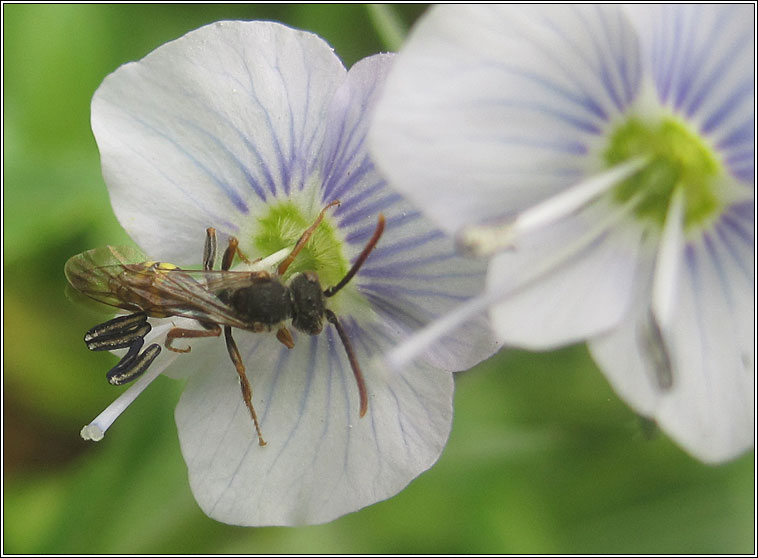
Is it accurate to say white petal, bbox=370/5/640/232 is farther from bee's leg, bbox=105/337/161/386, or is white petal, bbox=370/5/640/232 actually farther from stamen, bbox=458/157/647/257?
bee's leg, bbox=105/337/161/386

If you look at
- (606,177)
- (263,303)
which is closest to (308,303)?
(263,303)

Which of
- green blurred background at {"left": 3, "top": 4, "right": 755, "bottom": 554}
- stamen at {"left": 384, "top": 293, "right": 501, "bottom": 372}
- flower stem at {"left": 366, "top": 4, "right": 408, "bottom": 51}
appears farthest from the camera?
green blurred background at {"left": 3, "top": 4, "right": 755, "bottom": 554}

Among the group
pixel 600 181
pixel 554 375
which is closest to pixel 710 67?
pixel 600 181

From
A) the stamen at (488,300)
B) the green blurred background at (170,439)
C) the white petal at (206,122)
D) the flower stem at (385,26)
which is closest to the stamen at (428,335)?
the stamen at (488,300)

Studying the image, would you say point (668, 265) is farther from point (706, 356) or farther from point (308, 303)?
point (308, 303)

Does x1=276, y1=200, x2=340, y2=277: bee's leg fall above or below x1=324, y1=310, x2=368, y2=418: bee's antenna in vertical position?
above

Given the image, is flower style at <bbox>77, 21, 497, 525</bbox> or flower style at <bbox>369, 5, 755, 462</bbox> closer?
flower style at <bbox>369, 5, 755, 462</bbox>

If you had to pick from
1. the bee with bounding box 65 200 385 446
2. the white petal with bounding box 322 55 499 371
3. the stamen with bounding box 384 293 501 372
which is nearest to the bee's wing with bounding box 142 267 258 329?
the bee with bounding box 65 200 385 446
